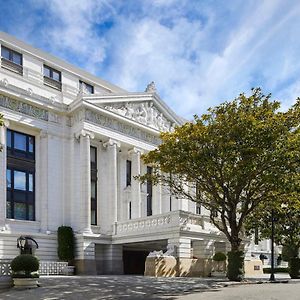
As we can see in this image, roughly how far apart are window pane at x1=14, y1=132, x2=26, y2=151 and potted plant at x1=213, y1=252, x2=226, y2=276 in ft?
54.7

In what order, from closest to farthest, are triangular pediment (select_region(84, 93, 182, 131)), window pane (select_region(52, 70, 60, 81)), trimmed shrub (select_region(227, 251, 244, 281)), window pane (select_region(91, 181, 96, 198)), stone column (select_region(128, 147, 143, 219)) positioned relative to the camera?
trimmed shrub (select_region(227, 251, 244, 281)) < triangular pediment (select_region(84, 93, 182, 131)) < window pane (select_region(91, 181, 96, 198)) < stone column (select_region(128, 147, 143, 219)) < window pane (select_region(52, 70, 60, 81))

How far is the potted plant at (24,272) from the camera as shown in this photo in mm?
20594

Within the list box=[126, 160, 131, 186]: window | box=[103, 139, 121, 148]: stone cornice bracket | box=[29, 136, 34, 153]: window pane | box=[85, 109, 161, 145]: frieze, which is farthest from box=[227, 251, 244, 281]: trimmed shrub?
box=[126, 160, 131, 186]: window

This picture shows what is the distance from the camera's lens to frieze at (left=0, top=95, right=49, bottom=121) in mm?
33625

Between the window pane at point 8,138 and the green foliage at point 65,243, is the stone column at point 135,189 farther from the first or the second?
the window pane at point 8,138

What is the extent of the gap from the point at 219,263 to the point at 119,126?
14.3 metres

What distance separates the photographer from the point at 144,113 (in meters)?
41.7

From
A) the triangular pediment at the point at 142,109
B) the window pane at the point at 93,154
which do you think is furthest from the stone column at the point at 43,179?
the triangular pediment at the point at 142,109

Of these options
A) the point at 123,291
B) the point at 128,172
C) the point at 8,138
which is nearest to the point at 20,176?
the point at 8,138

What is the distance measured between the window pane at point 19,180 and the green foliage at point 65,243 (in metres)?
4.28

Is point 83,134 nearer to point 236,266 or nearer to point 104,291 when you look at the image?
point 236,266

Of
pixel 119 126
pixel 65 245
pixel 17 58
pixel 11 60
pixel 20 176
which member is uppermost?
pixel 17 58

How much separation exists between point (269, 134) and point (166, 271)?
1182 cm

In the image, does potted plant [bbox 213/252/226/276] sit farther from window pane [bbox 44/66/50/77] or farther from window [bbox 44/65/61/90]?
window pane [bbox 44/66/50/77]
